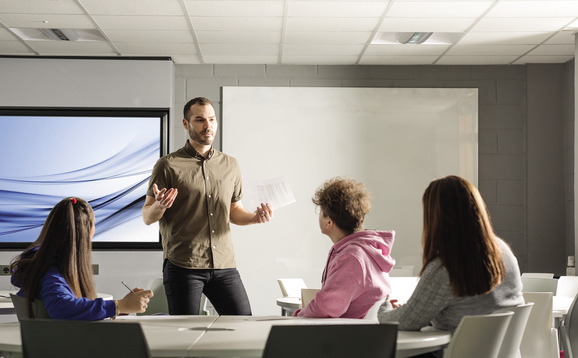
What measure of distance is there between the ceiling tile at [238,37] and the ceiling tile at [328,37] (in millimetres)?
133

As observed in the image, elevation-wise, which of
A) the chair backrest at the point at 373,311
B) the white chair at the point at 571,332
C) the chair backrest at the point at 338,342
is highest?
the chair backrest at the point at 338,342

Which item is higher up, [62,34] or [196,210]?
[62,34]

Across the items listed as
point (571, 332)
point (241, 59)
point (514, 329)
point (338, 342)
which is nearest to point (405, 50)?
point (241, 59)

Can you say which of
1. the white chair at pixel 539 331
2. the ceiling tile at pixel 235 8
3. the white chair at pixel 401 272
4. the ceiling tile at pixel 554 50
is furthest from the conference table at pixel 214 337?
the ceiling tile at pixel 554 50

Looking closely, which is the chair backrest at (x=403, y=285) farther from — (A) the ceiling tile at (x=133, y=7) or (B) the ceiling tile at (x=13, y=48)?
(B) the ceiling tile at (x=13, y=48)

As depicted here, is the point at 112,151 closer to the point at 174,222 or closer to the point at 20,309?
the point at 174,222

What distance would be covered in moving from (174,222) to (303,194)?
11.2 ft

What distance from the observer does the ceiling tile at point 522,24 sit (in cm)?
526

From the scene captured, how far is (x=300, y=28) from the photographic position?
5539mm

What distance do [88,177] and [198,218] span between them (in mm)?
3424

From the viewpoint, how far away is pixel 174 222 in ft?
10.9

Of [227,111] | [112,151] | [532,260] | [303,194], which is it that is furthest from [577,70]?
[112,151]

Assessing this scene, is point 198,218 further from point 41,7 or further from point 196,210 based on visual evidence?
point 41,7

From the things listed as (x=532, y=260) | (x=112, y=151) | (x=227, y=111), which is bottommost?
(x=532, y=260)
